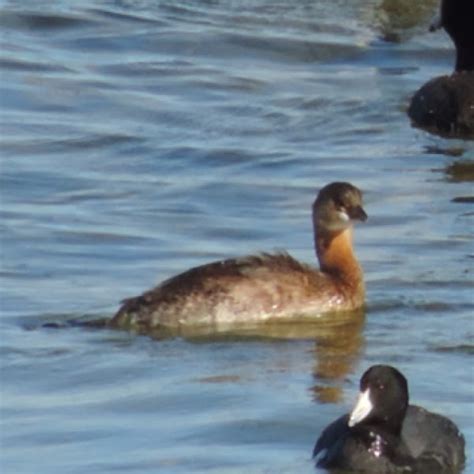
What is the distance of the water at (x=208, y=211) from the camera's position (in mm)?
11773

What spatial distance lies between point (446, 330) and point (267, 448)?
2.61 metres

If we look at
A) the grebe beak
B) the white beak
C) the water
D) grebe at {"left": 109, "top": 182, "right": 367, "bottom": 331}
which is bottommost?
the water

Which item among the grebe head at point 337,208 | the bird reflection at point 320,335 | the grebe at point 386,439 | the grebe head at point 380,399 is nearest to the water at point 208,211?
the bird reflection at point 320,335

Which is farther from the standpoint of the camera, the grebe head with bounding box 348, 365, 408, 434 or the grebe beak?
the grebe beak

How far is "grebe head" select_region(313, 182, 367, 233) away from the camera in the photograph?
1438cm

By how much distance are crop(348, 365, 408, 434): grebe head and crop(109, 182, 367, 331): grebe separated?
2888 mm

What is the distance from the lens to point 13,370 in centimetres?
1266

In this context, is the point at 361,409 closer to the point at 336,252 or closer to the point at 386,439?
the point at 386,439

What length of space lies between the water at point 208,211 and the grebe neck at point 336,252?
0.26 m

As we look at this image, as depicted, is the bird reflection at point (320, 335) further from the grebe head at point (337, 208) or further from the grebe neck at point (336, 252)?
the grebe head at point (337, 208)

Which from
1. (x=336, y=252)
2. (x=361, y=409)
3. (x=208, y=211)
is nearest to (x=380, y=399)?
(x=361, y=409)

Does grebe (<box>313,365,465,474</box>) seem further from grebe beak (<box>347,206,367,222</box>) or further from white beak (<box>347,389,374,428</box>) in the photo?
grebe beak (<box>347,206,367,222</box>)

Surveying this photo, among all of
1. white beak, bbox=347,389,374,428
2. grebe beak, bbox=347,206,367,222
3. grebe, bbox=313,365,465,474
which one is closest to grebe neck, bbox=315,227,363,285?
grebe beak, bbox=347,206,367,222

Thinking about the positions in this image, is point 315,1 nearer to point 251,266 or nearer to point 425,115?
point 425,115
